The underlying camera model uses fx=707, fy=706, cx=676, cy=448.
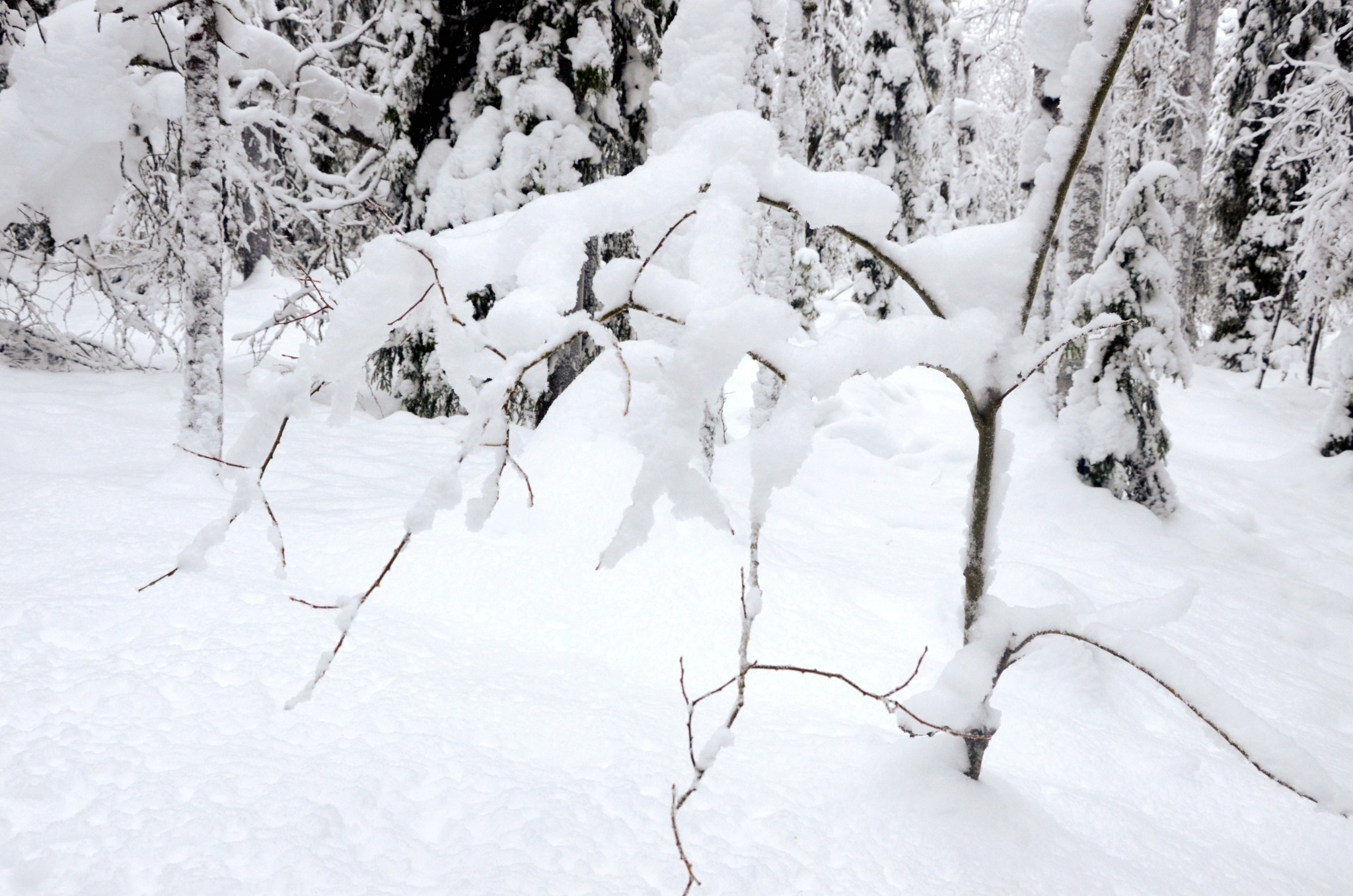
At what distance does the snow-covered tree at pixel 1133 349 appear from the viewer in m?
5.73

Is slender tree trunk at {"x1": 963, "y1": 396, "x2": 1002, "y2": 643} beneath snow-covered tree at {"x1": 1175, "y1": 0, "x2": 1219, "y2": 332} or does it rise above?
beneath

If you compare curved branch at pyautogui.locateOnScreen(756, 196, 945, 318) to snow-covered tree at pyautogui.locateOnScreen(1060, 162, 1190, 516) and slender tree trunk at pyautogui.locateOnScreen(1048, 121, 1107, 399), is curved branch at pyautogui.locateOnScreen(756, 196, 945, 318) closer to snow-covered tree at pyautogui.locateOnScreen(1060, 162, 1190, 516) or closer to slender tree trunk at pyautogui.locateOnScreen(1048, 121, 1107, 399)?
snow-covered tree at pyautogui.locateOnScreen(1060, 162, 1190, 516)

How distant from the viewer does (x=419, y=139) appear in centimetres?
553

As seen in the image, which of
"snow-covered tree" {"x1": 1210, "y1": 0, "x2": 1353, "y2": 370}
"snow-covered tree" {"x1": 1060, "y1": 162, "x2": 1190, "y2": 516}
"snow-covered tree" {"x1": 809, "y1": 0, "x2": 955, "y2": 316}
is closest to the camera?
"snow-covered tree" {"x1": 1060, "y1": 162, "x2": 1190, "y2": 516}

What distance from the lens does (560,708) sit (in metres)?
1.87

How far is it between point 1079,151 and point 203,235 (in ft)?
14.7

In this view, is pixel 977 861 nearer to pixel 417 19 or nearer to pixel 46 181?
pixel 417 19

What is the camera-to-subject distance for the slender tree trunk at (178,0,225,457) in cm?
397

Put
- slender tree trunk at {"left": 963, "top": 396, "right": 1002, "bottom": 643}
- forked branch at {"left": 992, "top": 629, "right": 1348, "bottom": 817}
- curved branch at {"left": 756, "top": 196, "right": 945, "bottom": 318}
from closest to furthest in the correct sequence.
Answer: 1. forked branch at {"left": 992, "top": 629, "right": 1348, "bottom": 817}
2. curved branch at {"left": 756, "top": 196, "right": 945, "bottom": 318}
3. slender tree trunk at {"left": 963, "top": 396, "right": 1002, "bottom": 643}

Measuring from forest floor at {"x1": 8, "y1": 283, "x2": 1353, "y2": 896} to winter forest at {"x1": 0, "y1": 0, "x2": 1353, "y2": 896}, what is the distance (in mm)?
14

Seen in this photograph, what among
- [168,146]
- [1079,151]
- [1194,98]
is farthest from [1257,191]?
[168,146]

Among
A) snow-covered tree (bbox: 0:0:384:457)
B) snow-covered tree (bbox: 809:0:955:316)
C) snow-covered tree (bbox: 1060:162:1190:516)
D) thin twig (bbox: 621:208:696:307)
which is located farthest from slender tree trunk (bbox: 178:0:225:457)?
snow-covered tree (bbox: 809:0:955:316)

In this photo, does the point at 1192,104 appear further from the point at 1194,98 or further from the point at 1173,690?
the point at 1173,690

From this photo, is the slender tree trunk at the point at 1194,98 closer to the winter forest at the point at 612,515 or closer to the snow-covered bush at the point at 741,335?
the winter forest at the point at 612,515
